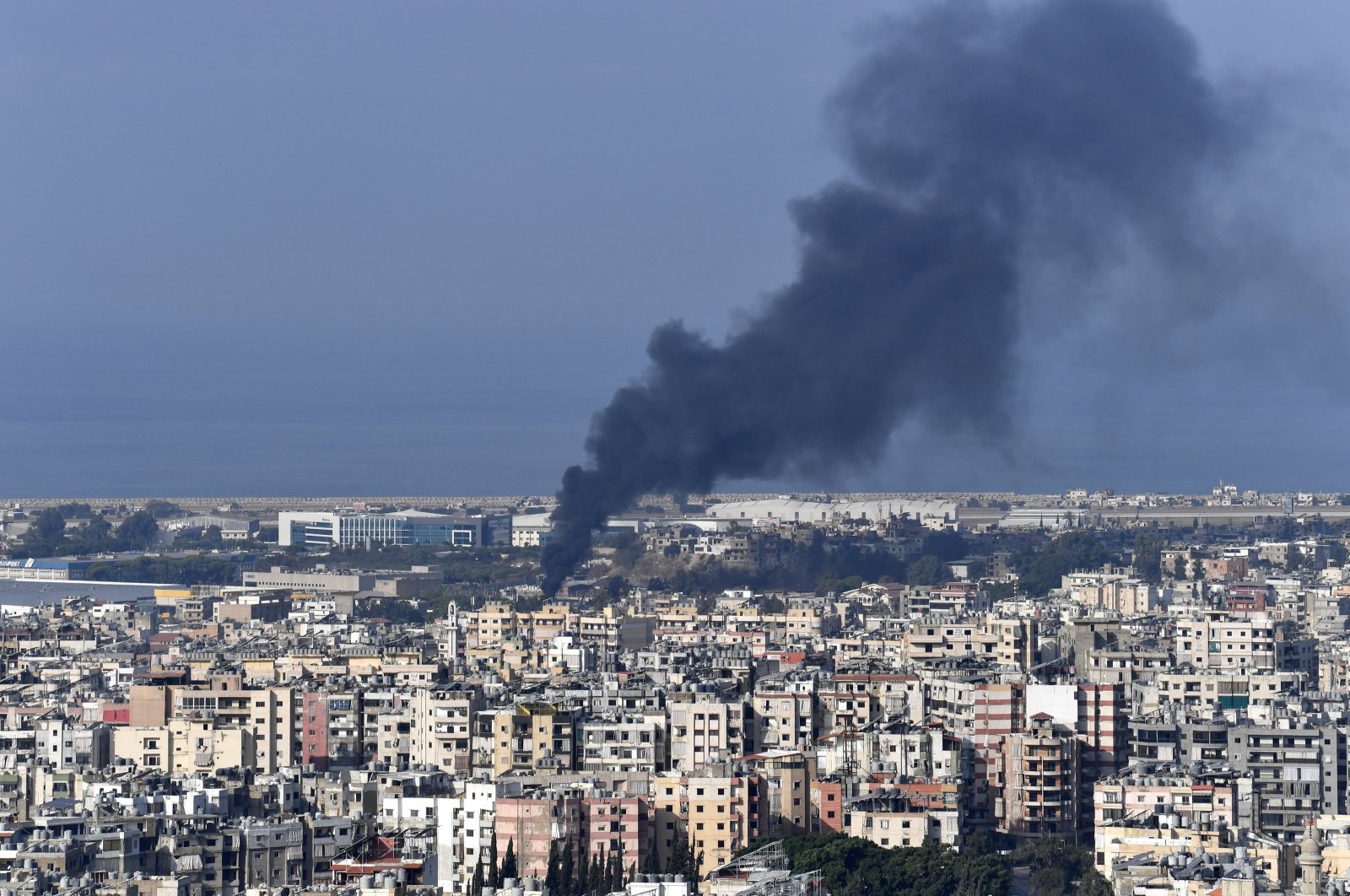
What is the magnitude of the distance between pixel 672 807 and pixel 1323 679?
19045 millimetres

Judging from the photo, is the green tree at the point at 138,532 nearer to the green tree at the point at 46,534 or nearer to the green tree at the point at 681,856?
the green tree at the point at 46,534

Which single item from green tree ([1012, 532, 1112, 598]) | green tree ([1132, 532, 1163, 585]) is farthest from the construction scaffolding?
green tree ([1132, 532, 1163, 585])

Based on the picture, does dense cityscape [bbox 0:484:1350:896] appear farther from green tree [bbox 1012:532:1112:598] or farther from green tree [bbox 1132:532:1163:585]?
green tree [bbox 1132:532:1163:585]

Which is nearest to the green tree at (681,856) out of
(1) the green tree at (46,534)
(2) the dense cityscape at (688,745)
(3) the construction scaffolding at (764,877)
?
(2) the dense cityscape at (688,745)

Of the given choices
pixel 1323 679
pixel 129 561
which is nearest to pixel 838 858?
pixel 1323 679

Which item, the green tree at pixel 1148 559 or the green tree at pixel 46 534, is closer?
the green tree at pixel 1148 559

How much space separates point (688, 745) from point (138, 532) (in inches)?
3356

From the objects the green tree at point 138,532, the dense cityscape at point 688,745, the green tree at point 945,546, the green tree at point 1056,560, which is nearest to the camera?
the dense cityscape at point 688,745

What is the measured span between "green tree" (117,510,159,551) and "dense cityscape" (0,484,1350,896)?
44.0m

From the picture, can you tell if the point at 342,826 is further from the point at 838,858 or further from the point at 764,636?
the point at 764,636

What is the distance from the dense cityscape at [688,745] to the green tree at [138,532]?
44038mm

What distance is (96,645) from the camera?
67.6 metres

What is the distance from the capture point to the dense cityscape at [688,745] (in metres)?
34.0

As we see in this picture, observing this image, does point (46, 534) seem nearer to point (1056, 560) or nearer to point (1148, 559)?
point (1056, 560)
